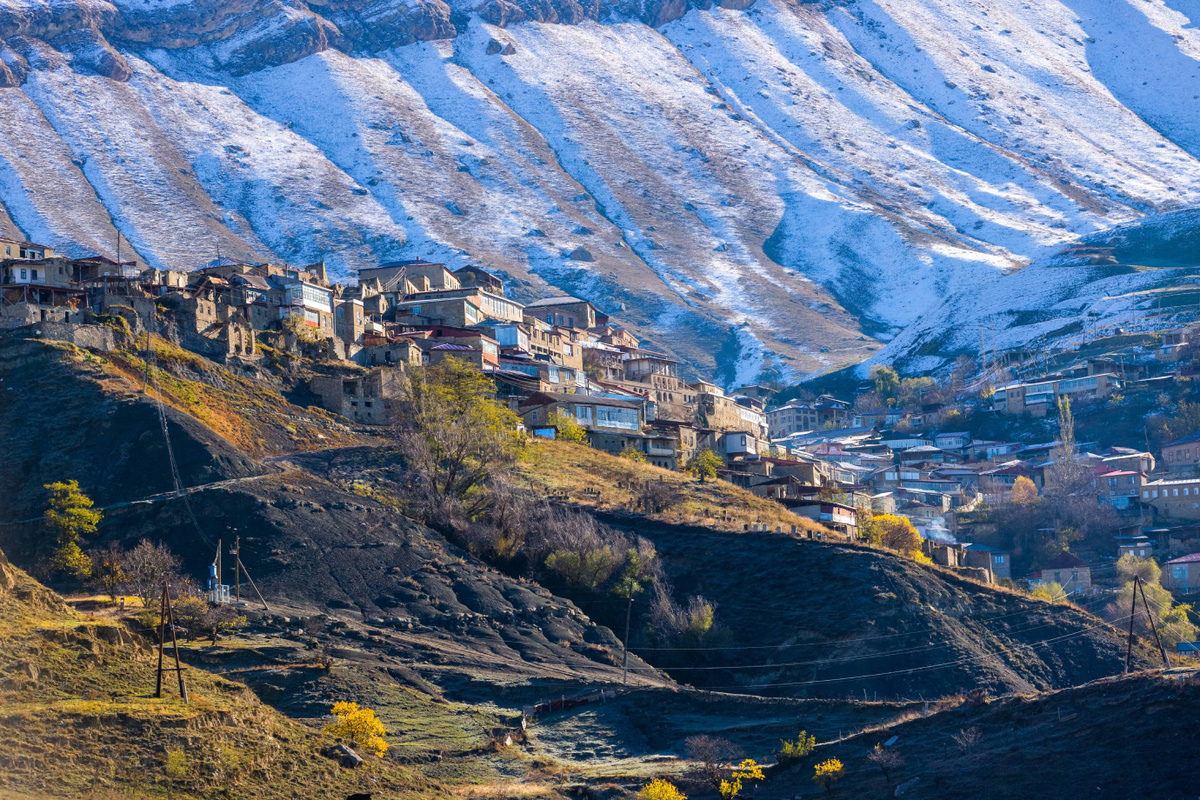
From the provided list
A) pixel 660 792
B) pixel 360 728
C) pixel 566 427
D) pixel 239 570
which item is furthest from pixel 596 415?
pixel 660 792

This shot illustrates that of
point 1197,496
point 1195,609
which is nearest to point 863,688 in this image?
point 1195,609

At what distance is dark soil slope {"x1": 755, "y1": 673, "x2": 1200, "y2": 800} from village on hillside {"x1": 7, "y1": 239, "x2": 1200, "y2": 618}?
121ft

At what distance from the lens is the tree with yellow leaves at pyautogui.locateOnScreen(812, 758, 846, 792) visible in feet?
138

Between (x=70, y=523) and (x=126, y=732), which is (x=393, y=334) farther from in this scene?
(x=126, y=732)

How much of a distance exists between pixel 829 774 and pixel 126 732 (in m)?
18.8

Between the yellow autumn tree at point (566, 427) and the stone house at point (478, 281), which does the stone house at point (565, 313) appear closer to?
the stone house at point (478, 281)

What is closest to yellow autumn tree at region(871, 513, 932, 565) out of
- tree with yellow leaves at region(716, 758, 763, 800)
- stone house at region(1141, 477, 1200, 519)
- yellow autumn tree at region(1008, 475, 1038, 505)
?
yellow autumn tree at region(1008, 475, 1038, 505)

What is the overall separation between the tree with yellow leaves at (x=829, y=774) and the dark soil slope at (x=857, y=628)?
47.3 feet

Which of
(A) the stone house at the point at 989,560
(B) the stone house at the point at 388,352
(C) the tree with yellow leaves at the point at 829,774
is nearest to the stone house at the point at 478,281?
(B) the stone house at the point at 388,352

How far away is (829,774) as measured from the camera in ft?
139

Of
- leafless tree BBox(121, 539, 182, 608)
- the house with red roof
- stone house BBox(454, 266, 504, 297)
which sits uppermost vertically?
stone house BBox(454, 266, 504, 297)

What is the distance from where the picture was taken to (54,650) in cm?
3866

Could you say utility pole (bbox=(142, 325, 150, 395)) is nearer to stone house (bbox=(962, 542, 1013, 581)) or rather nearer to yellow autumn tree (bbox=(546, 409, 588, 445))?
yellow autumn tree (bbox=(546, 409, 588, 445))

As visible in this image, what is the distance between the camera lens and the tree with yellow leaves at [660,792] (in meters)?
40.5
